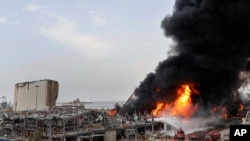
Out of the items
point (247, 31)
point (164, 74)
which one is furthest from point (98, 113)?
point (247, 31)

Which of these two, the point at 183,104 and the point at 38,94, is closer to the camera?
the point at 38,94

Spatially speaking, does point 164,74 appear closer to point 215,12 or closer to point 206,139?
point 215,12

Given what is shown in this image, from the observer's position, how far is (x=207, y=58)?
209 feet

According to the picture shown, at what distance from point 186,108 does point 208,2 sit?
875 inches

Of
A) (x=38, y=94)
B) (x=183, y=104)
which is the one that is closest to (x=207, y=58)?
(x=183, y=104)

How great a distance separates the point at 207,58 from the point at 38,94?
33.7m

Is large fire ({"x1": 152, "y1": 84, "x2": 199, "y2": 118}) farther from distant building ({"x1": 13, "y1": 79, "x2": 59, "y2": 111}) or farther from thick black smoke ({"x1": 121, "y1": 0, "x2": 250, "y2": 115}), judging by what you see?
distant building ({"x1": 13, "y1": 79, "x2": 59, "y2": 111})

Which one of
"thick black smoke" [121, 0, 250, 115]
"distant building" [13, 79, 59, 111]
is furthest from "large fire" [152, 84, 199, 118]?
"distant building" [13, 79, 59, 111]

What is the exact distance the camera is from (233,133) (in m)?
10.8

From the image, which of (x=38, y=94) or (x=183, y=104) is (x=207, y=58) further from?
(x=38, y=94)

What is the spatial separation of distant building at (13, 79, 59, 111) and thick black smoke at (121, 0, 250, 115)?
18004mm

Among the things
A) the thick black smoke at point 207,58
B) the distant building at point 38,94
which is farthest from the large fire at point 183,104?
the distant building at point 38,94

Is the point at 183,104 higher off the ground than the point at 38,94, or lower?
lower

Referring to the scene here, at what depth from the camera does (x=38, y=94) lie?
63.0 m
